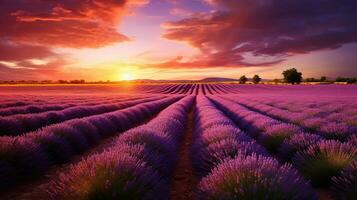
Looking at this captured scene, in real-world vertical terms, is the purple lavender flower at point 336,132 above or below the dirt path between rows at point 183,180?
above

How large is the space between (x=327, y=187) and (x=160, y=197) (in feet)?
8.61

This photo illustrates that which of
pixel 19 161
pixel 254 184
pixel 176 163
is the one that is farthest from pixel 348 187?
pixel 19 161

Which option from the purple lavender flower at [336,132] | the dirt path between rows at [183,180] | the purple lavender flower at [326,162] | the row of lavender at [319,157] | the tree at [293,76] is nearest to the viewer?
the row of lavender at [319,157]

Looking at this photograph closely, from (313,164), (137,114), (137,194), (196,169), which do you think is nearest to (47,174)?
(196,169)

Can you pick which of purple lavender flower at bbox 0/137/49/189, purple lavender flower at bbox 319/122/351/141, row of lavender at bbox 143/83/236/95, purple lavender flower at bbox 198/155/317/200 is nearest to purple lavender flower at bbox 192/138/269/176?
purple lavender flower at bbox 198/155/317/200

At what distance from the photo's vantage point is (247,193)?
8.43 feet

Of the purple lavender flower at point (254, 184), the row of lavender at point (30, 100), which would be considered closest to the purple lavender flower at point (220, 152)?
the purple lavender flower at point (254, 184)

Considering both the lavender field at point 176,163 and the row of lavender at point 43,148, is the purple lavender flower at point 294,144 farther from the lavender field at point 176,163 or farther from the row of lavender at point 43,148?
the row of lavender at point 43,148

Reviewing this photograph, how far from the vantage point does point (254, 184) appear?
259cm

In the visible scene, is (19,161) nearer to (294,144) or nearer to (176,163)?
(176,163)

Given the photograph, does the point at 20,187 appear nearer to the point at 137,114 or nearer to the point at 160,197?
the point at 160,197

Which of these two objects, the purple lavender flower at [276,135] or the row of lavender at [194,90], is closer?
the purple lavender flower at [276,135]

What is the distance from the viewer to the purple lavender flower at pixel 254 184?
8.43ft

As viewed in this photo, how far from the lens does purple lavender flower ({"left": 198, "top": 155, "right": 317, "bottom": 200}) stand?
257 centimetres
